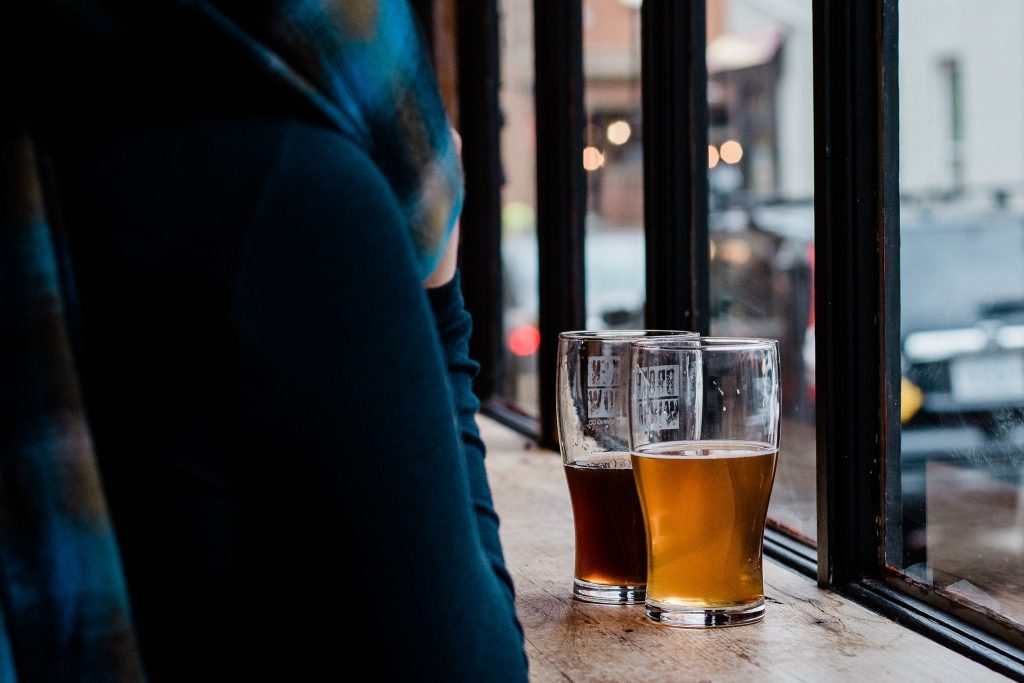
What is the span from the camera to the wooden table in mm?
815

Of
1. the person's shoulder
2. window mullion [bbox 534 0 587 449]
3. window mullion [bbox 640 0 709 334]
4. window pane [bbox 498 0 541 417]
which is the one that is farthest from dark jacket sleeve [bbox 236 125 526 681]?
window pane [bbox 498 0 541 417]

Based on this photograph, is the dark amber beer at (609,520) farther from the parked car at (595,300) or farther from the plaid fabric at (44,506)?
the parked car at (595,300)

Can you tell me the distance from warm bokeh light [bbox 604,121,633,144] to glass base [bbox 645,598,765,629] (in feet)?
4.24

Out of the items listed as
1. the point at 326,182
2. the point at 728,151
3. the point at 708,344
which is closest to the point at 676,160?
the point at 708,344

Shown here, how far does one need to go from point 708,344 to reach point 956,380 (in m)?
0.74

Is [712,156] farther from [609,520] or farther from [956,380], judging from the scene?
[609,520]

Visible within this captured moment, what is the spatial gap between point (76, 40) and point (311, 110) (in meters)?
0.11

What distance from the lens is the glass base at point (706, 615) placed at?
911mm

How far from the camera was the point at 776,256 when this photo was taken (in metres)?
3.21

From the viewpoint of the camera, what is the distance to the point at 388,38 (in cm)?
58

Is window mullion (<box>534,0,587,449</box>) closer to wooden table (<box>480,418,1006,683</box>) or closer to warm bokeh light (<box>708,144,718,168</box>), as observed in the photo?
warm bokeh light (<box>708,144,718,168</box>)

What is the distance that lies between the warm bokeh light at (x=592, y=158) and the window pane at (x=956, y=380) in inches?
21.2

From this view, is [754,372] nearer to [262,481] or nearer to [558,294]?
[262,481]

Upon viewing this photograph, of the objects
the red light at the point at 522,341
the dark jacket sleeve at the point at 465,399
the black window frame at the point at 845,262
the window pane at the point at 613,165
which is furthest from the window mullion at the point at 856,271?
the red light at the point at 522,341
